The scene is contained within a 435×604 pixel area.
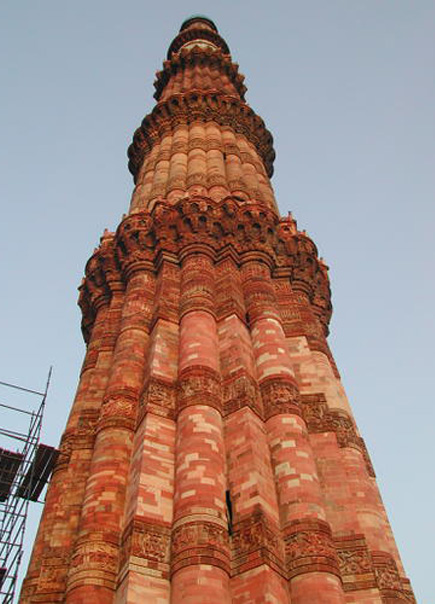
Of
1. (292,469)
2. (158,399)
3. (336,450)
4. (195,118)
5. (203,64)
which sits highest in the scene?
(203,64)

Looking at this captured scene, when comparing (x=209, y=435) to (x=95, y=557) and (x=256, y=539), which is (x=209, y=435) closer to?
(x=256, y=539)

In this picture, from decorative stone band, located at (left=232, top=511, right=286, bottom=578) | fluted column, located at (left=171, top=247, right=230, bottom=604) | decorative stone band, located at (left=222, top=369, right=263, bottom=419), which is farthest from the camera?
decorative stone band, located at (left=222, top=369, right=263, bottom=419)

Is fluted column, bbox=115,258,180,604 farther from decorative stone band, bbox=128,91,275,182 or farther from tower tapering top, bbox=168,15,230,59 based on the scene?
tower tapering top, bbox=168,15,230,59

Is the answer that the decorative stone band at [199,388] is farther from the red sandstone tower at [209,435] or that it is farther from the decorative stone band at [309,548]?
the decorative stone band at [309,548]

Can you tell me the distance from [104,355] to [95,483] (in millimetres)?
4464

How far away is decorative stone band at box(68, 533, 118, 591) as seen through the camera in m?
9.08

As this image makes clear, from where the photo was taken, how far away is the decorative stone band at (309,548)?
357 inches

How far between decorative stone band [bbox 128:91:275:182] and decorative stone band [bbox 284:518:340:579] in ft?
55.2

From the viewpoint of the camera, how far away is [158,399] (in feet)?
38.3

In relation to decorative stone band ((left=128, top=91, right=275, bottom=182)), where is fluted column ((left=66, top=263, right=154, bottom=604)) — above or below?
below

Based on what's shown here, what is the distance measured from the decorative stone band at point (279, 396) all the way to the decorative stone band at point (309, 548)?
2.40 meters

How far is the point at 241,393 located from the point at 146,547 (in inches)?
136

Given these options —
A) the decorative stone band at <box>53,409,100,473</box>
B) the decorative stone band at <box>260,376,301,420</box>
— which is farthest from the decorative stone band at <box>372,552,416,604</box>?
the decorative stone band at <box>53,409,100,473</box>

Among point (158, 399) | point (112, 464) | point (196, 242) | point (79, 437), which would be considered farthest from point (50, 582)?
point (196, 242)
